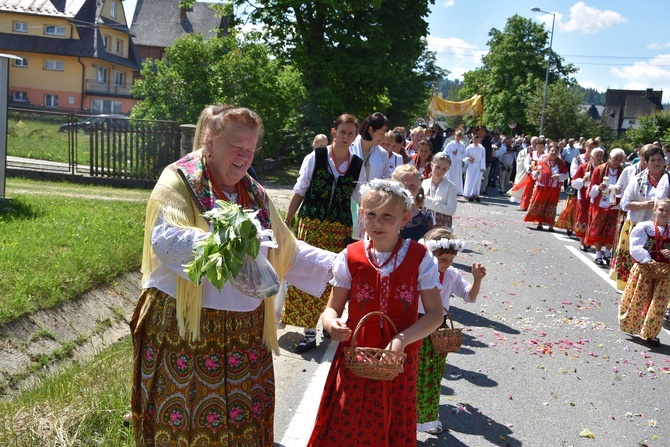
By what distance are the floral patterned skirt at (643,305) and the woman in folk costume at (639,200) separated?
1330 millimetres

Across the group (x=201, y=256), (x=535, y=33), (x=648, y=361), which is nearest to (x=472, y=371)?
(x=648, y=361)

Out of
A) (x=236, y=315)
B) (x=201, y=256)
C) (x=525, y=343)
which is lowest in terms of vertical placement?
(x=525, y=343)

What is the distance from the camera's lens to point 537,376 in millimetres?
6898

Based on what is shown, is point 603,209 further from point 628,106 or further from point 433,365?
point 628,106

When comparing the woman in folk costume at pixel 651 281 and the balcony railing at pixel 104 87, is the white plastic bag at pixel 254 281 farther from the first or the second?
the balcony railing at pixel 104 87

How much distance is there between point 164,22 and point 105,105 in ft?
69.9

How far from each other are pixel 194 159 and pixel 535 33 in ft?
279

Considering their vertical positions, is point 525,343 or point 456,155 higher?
point 456,155

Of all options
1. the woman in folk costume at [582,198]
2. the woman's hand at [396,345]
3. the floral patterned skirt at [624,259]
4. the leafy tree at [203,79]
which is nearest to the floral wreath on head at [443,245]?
the woman's hand at [396,345]

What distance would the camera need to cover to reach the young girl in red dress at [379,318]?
154 inches

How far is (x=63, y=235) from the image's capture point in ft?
28.9

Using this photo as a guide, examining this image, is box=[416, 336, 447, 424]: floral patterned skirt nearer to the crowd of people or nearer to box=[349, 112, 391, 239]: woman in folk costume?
the crowd of people

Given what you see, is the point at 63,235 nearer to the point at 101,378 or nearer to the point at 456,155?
the point at 101,378

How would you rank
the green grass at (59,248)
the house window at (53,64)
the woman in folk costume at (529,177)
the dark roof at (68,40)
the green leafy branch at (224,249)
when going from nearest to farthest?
1. the green leafy branch at (224,249)
2. the green grass at (59,248)
3. the woman in folk costume at (529,177)
4. the dark roof at (68,40)
5. the house window at (53,64)
